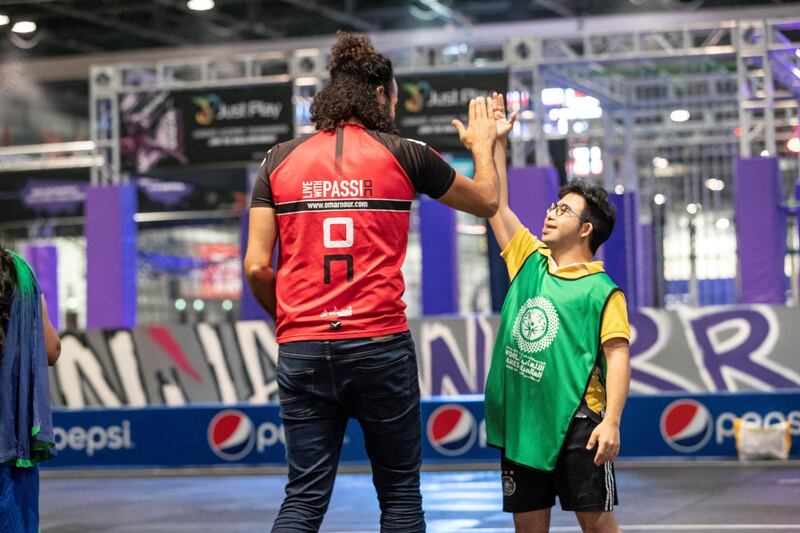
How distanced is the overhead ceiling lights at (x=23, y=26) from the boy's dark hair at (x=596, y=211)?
21537 millimetres

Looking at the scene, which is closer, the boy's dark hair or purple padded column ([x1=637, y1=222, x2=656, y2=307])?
the boy's dark hair

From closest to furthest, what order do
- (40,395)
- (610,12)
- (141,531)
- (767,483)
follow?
(40,395)
(141,531)
(767,483)
(610,12)

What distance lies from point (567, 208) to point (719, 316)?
8115 mm

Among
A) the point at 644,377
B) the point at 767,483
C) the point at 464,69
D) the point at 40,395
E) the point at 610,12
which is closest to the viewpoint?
the point at 40,395

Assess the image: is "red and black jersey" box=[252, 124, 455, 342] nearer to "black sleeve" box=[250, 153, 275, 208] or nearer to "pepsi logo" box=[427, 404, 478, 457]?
"black sleeve" box=[250, 153, 275, 208]

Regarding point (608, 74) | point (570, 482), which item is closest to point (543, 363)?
point (570, 482)

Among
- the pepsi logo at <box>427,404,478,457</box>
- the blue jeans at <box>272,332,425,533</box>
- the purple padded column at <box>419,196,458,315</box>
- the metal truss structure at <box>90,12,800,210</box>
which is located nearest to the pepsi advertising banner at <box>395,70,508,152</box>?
the metal truss structure at <box>90,12,800,210</box>

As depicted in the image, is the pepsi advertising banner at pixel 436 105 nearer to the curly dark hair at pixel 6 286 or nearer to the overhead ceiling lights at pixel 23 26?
the overhead ceiling lights at pixel 23 26

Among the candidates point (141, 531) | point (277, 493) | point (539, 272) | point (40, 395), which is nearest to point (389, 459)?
point (539, 272)

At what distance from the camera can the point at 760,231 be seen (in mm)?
14188

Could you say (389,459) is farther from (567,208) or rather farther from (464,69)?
(464,69)

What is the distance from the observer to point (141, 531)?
291 inches

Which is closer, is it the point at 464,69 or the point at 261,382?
the point at 261,382

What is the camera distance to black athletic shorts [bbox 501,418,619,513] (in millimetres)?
3857
